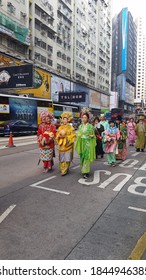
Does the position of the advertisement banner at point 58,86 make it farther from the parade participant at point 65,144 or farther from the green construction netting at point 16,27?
the parade participant at point 65,144

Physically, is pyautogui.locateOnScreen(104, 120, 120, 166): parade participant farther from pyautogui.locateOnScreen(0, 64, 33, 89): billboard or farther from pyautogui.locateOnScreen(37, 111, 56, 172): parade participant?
pyautogui.locateOnScreen(0, 64, 33, 89): billboard

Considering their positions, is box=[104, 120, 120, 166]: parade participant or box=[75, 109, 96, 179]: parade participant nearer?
box=[75, 109, 96, 179]: parade participant

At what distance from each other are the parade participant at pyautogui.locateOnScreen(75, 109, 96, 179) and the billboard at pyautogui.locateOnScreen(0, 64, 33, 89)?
23.2 m

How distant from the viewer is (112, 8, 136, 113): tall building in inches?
4314

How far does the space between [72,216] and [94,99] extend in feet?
208

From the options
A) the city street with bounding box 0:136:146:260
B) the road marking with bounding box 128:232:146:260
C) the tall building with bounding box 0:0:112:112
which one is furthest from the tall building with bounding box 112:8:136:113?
the road marking with bounding box 128:232:146:260

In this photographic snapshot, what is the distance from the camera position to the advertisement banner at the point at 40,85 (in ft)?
123

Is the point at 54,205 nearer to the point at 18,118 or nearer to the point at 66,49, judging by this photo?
the point at 18,118

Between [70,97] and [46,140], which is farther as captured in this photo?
[70,97]

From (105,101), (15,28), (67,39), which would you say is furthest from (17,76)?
(105,101)

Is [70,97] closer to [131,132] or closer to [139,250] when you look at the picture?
[131,132]

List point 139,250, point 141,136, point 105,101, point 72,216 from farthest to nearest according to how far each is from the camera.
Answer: point 105,101, point 141,136, point 72,216, point 139,250

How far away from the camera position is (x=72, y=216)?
167 inches

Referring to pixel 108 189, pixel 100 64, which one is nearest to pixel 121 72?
pixel 100 64
